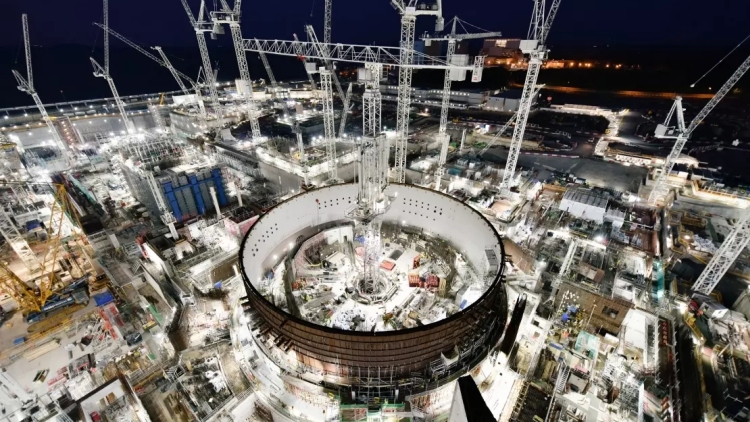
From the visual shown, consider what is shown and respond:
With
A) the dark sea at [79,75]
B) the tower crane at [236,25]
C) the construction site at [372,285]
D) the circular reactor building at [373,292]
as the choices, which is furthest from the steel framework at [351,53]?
the dark sea at [79,75]

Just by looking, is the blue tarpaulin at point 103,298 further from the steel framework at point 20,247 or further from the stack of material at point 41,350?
the steel framework at point 20,247

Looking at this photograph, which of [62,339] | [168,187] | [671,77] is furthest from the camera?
[671,77]

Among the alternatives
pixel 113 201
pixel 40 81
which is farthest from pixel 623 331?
pixel 40 81

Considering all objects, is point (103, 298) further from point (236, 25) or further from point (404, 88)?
point (236, 25)

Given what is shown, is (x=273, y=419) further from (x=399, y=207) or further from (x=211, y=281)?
(x=399, y=207)

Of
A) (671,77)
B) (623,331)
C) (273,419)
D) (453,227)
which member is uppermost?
(671,77)

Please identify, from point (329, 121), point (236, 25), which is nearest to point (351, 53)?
point (329, 121)
